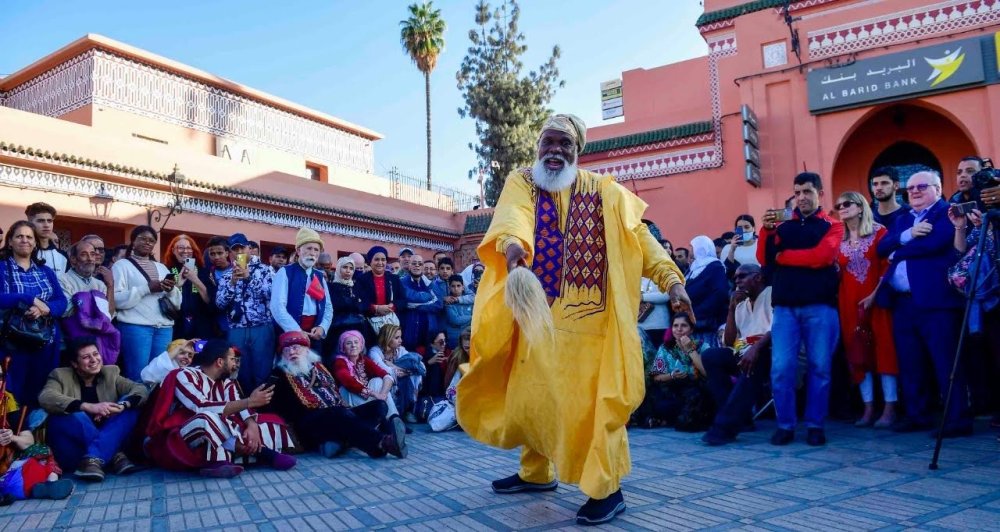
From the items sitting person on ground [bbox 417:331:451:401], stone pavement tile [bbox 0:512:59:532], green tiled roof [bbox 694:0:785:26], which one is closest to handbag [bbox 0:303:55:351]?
stone pavement tile [bbox 0:512:59:532]

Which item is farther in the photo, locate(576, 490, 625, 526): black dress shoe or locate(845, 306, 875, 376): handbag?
locate(845, 306, 875, 376): handbag

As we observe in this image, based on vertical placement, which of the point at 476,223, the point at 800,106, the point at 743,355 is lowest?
the point at 743,355

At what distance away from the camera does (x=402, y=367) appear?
23.6 feet

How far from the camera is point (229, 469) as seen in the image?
15.4 ft

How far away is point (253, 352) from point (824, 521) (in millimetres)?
4808

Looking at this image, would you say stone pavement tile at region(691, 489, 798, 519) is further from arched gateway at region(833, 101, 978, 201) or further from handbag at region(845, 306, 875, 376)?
arched gateway at region(833, 101, 978, 201)

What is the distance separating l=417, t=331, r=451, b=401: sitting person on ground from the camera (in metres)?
7.88

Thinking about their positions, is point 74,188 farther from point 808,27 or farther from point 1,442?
point 808,27

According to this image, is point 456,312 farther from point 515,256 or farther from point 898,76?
point 898,76

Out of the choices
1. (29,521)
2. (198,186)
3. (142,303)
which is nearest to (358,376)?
(142,303)

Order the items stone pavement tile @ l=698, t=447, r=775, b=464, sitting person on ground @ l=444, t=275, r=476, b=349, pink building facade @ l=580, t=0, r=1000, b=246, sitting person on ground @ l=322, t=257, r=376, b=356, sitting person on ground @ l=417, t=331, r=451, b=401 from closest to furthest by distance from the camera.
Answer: stone pavement tile @ l=698, t=447, r=775, b=464
sitting person on ground @ l=322, t=257, r=376, b=356
sitting person on ground @ l=417, t=331, r=451, b=401
sitting person on ground @ l=444, t=275, r=476, b=349
pink building facade @ l=580, t=0, r=1000, b=246

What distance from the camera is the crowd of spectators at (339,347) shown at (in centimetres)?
490

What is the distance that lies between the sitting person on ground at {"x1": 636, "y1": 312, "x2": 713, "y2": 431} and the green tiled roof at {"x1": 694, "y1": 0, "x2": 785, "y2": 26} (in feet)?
32.9

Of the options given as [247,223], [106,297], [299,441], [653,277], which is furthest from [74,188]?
[653,277]
